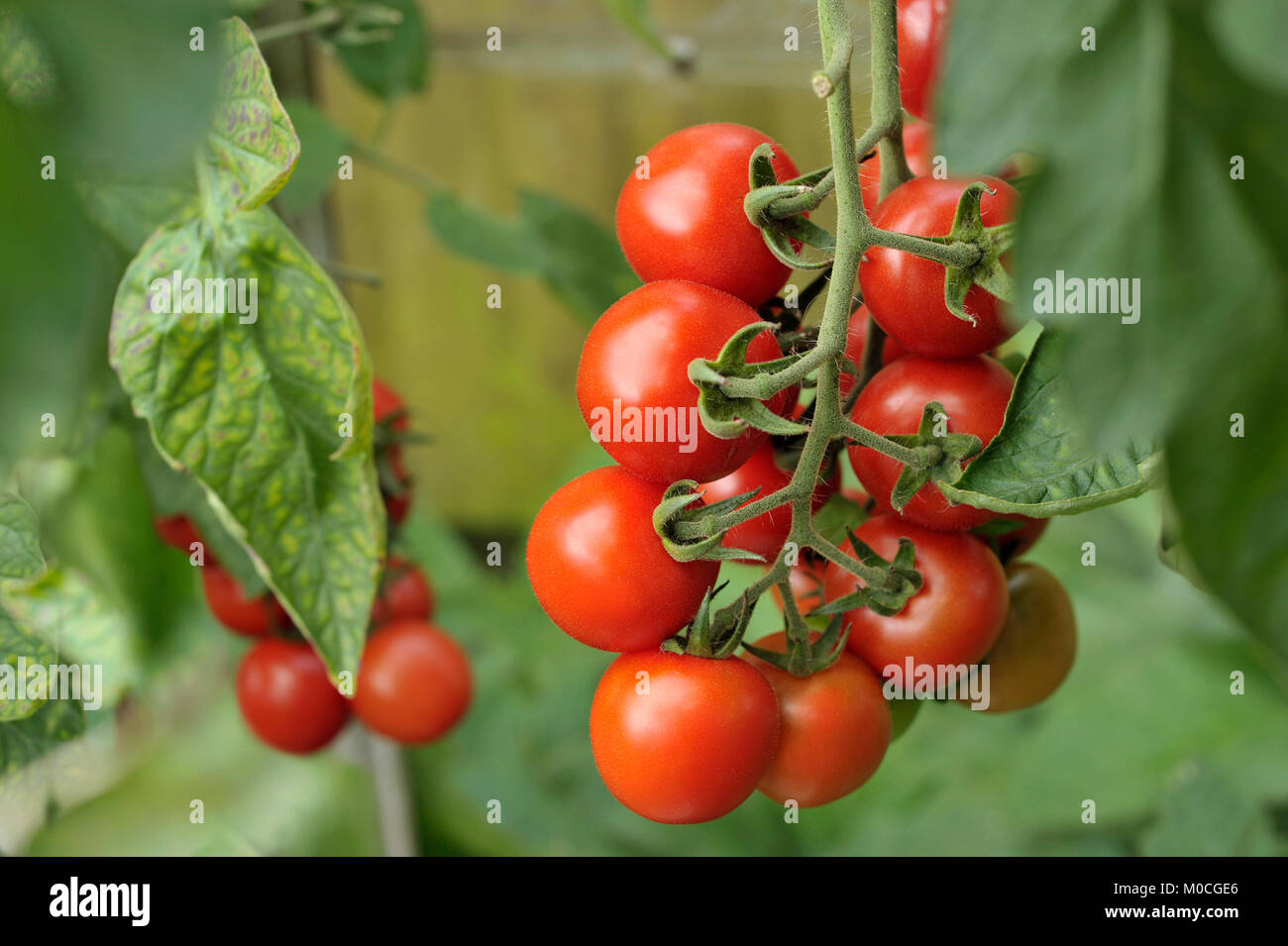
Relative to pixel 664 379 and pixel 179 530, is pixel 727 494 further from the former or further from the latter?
pixel 179 530

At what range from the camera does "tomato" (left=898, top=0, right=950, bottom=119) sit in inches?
15.3

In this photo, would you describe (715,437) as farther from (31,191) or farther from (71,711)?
(71,711)

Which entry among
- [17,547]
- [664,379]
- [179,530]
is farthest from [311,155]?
[664,379]

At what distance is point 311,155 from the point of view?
2.27 feet

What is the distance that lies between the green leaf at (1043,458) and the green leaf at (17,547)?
35 cm

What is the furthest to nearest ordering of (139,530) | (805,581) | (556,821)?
(556,821) → (139,530) → (805,581)

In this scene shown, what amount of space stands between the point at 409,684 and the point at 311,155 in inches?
13.6

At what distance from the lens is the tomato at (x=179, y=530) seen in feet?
2.01

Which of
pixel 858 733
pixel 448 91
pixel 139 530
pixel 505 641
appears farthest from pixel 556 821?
pixel 448 91

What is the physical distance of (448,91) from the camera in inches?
54.9

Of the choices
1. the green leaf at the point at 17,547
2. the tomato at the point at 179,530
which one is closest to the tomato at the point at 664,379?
the green leaf at the point at 17,547

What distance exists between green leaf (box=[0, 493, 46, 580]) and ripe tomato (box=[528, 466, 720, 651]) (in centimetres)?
21

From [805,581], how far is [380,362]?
1.20 meters

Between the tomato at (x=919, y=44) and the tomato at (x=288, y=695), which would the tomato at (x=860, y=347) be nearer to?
the tomato at (x=919, y=44)
